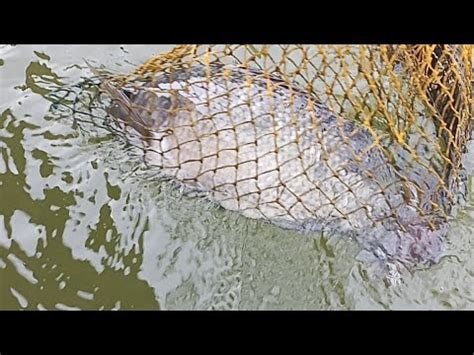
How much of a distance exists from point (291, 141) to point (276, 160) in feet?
0.33

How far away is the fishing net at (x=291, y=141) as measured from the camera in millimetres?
2564

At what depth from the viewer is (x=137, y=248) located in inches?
95.9

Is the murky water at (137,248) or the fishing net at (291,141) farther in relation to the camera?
the fishing net at (291,141)

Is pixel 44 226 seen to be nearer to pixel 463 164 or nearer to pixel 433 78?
pixel 433 78

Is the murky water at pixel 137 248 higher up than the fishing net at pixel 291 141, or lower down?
lower down

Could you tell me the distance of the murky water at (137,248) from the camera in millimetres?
2311

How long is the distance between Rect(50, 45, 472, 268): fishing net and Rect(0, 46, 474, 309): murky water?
10 cm

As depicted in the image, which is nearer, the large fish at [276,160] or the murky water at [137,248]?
the murky water at [137,248]

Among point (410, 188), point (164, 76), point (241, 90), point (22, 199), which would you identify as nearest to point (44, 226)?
point (22, 199)

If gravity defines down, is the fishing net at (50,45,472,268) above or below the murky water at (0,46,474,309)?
above

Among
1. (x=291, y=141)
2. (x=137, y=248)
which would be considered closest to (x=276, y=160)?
(x=291, y=141)

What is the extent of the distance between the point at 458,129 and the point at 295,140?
2.06ft

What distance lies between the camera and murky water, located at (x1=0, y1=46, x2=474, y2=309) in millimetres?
2311

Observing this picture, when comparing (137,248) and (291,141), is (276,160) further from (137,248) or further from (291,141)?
(137,248)
